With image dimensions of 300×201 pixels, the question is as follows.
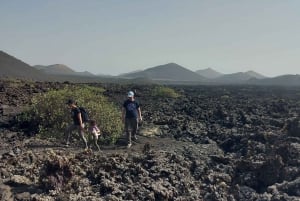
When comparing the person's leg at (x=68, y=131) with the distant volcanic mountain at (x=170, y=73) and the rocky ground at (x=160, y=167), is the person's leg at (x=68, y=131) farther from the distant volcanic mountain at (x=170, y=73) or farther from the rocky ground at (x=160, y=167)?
the distant volcanic mountain at (x=170, y=73)

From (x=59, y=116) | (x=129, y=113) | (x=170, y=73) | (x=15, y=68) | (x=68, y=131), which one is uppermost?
(x=15, y=68)

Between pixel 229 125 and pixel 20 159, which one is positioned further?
pixel 229 125

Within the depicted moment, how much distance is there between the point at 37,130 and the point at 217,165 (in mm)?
6427

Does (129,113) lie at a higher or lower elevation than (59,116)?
higher

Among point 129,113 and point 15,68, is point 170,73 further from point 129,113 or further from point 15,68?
point 129,113

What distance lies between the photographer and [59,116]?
1630 centimetres

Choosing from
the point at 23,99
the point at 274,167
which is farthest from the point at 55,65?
the point at 274,167

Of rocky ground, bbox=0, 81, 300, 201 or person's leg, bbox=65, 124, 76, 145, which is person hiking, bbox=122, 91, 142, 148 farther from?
person's leg, bbox=65, 124, 76, 145

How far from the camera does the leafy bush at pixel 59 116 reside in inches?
620

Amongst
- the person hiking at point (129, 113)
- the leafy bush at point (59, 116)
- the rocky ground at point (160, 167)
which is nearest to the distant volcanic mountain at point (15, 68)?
the leafy bush at point (59, 116)

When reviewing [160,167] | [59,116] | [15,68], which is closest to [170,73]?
[15,68]

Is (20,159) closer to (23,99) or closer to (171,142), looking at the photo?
(171,142)

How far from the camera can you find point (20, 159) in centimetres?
1197

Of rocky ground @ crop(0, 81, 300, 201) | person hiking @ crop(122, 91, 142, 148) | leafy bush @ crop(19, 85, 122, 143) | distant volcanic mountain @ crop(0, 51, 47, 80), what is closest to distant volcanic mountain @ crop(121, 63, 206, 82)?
distant volcanic mountain @ crop(0, 51, 47, 80)
